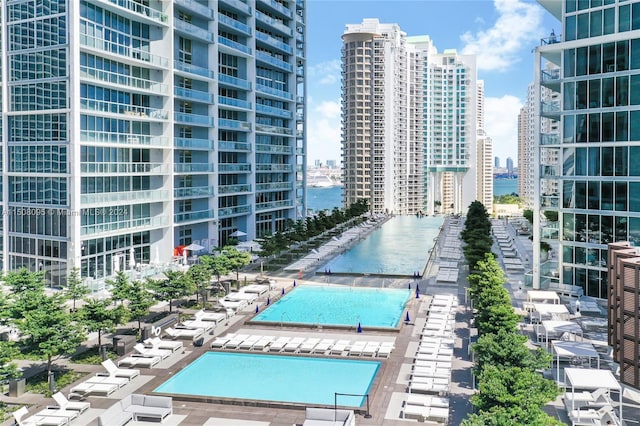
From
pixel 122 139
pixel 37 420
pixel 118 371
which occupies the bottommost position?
pixel 37 420

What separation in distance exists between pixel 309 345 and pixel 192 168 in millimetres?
24013

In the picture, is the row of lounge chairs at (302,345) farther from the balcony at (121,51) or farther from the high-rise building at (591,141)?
the balcony at (121,51)

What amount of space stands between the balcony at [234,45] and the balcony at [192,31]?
5.18 ft

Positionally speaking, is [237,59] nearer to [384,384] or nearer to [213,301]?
[213,301]

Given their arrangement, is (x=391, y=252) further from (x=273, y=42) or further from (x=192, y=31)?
(x=192, y=31)

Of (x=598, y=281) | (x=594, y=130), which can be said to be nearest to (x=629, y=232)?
(x=598, y=281)

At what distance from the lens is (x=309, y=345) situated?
23.8m

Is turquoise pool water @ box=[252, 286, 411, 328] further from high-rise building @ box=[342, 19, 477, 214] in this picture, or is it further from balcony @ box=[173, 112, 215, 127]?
high-rise building @ box=[342, 19, 477, 214]

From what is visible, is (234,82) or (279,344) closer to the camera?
(279,344)

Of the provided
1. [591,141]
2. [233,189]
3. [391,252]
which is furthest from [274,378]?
[233,189]

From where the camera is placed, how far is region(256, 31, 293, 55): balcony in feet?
177

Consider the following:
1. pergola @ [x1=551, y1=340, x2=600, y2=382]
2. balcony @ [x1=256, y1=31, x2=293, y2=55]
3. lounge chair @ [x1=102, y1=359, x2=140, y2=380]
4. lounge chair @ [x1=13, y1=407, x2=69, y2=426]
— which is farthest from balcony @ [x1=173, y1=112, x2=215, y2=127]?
pergola @ [x1=551, y1=340, x2=600, y2=382]

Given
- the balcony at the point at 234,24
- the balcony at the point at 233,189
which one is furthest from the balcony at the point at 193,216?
the balcony at the point at 234,24

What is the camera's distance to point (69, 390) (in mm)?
19312
